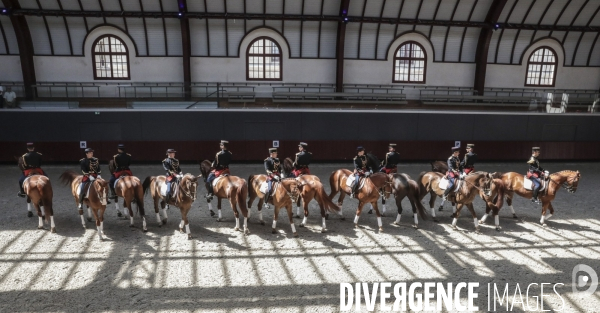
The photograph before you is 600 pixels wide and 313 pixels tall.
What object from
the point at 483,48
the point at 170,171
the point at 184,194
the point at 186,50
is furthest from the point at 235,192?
the point at 483,48

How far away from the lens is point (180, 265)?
9.00 meters

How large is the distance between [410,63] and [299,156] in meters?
14.8

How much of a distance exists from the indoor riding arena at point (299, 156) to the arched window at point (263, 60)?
0.44 feet

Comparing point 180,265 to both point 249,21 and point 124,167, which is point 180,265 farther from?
point 249,21

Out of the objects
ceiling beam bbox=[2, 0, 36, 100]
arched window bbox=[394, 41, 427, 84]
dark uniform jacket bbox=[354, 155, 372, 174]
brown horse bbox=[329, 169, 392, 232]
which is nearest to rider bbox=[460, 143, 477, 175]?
brown horse bbox=[329, 169, 392, 232]

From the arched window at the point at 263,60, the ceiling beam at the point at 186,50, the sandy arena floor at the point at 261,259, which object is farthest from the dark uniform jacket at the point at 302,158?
the arched window at the point at 263,60

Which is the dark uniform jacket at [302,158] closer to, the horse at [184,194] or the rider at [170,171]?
the horse at [184,194]

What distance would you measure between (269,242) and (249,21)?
15.7 meters

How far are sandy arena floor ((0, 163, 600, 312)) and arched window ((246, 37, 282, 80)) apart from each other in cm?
1219

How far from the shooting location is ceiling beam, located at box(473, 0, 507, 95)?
21.8 meters

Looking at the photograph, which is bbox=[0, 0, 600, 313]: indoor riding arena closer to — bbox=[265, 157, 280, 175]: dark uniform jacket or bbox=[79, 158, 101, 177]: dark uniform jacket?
bbox=[79, 158, 101, 177]: dark uniform jacket

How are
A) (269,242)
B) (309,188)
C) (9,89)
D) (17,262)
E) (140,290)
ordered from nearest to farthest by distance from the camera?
1. (140,290)
2. (17,262)
3. (269,242)
4. (309,188)
5. (9,89)

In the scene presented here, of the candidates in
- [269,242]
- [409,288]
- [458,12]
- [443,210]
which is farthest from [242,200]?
[458,12]

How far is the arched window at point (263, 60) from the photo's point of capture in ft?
75.0
